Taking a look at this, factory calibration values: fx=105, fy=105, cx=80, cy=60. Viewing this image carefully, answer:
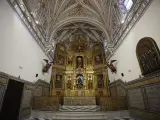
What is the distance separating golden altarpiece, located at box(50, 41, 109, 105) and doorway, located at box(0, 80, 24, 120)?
18.4 ft

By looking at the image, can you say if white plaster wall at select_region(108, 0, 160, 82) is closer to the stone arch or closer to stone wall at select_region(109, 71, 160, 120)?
stone wall at select_region(109, 71, 160, 120)

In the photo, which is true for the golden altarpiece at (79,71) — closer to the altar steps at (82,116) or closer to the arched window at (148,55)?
the altar steps at (82,116)

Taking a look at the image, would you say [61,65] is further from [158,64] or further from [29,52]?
[158,64]

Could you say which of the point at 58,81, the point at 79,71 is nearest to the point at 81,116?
the point at 58,81

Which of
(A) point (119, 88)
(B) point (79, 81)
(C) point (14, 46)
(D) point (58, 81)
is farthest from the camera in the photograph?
(B) point (79, 81)

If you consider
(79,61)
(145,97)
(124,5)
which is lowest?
(145,97)

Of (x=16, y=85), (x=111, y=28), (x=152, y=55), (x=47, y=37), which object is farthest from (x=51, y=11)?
(x=152, y=55)

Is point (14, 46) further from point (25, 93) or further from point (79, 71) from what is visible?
point (79, 71)

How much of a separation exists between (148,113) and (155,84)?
147 cm

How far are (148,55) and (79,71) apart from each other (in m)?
9.33

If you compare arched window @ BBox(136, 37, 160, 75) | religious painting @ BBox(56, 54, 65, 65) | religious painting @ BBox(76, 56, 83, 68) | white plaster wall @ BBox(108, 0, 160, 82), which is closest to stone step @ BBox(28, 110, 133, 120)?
white plaster wall @ BBox(108, 0, 160, 82)

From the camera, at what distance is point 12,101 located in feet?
15.9

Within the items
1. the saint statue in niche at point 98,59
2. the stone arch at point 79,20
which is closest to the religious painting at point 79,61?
the saint statue in niche at point 98,59

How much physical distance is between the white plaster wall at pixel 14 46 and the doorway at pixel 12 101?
56cm
